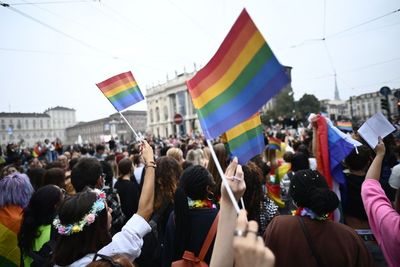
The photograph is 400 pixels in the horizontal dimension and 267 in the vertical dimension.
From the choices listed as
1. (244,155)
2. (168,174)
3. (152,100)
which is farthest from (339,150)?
(152,100)

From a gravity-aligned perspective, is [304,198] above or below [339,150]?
below

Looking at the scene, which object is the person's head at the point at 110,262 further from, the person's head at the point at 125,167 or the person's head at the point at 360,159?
the person's head at the point at 125,167

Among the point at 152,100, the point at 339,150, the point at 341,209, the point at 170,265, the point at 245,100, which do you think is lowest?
the point at 170,265

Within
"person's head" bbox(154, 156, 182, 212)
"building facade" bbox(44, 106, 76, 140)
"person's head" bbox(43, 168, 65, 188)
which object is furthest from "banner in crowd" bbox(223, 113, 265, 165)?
"building facade" bbox(44, 106, 76, 140)

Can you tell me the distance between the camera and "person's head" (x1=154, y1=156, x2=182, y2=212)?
3.29 metres

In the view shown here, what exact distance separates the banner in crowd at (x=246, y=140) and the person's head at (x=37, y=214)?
6.28 feet

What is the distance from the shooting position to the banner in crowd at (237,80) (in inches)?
57.3

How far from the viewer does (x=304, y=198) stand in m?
1.96

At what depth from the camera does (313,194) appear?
6.24ft

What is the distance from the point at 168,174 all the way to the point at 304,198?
1830 mm

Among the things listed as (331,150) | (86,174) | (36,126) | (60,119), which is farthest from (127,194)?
(60,119)

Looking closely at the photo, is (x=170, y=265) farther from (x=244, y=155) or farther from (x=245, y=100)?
(x=245, y=100)

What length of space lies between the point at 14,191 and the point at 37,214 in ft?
2.53

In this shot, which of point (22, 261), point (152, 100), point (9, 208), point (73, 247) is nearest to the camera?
point (73, 247)
